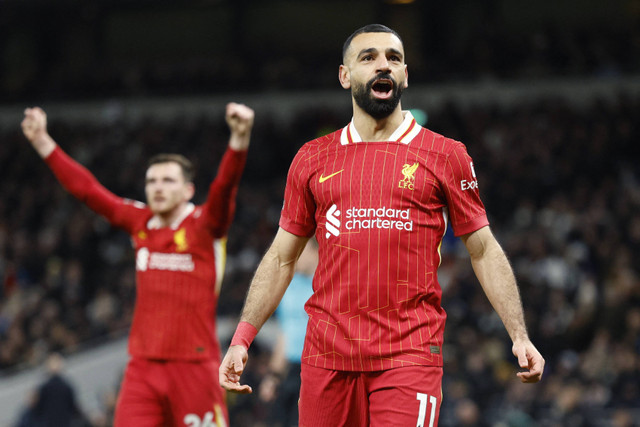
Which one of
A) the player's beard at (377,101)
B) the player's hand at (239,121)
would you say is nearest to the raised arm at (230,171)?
the player's hand at (239,121)

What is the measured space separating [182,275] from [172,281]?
74 mm

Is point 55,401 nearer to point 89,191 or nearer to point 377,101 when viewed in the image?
point 89,191

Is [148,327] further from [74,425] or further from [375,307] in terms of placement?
[74,425]

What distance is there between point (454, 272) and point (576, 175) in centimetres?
357

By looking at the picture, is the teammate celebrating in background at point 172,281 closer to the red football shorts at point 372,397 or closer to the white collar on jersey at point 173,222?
the white collar on jersey at point 173,222

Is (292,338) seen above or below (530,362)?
above

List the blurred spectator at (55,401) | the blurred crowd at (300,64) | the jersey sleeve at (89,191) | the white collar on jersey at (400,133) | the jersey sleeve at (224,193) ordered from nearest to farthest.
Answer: the white collar on jersey at (400,133)
the jersey sleeve at (224,193)
the jersey sleeve at (89,191)
the blurred spectator at (55,401)
the blurred crowd at (300,64)

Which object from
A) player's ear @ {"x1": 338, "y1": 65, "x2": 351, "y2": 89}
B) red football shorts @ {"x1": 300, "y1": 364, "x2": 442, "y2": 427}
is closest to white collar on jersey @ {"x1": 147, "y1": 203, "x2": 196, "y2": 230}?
player's ear @ {"x1": 338, "y1": 65, "x2": 351, "y2": 89}

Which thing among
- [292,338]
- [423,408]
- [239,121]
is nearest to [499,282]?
[423,408]

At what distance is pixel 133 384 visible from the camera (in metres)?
5.49

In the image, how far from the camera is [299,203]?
3.98 metres

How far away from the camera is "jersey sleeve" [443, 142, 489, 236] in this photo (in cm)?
378

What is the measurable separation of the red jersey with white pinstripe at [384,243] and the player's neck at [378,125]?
0.05 m

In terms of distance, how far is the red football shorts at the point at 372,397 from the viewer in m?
3.58
